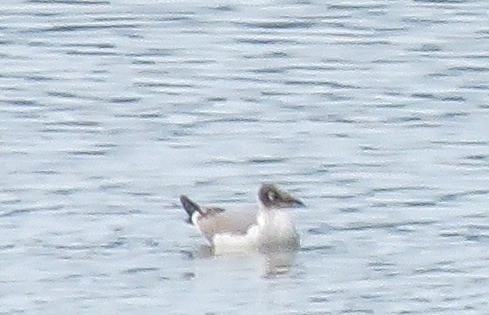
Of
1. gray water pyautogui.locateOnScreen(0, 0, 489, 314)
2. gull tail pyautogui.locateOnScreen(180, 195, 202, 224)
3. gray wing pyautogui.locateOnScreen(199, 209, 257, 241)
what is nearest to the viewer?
gray water pyautogui.locateOnScreen(0, 0, 489, 314)

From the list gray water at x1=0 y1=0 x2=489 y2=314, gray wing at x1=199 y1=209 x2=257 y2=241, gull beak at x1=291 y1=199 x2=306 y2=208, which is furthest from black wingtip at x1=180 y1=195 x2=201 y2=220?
gull beak at x1=291 y1=199 x2=306 y2=208

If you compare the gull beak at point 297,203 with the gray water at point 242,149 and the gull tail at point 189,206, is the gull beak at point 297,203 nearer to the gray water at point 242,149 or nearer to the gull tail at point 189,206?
the gray water at point 242,149

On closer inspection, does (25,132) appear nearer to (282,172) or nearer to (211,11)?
(282,172)

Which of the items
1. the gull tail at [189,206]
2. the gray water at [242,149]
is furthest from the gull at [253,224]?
the gray water at [242,149]

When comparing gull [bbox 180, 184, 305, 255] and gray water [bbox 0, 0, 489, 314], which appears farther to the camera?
gull [bbox 180, 184, 305, 255]

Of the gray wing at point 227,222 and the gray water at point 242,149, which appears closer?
the gray water at point 242,149

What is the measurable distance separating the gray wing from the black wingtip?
0.12 metres

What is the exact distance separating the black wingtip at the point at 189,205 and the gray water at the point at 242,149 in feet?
0.97

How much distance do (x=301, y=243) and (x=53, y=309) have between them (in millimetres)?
3622

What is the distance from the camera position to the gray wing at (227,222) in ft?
77.8

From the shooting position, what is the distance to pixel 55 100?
1126 inches

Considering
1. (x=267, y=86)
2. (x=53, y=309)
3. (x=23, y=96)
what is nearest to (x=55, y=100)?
(x=23, y=96)

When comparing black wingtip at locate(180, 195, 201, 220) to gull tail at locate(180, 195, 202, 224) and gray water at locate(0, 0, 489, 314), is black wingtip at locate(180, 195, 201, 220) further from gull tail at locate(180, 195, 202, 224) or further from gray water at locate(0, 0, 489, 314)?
gray water at locate(0, 0, 489, 314)

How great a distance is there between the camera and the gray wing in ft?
77.8
